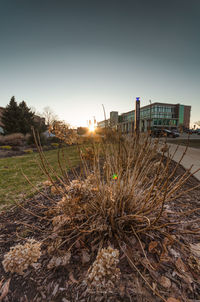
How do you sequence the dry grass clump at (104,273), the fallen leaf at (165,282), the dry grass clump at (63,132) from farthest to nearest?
the dry grass clump at (63,132)
the fallen leaf at (165,282)
the dry grass clump at (104,273)

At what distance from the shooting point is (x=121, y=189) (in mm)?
1422

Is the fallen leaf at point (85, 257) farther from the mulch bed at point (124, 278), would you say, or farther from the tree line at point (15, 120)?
the tree line at point (15, 120)

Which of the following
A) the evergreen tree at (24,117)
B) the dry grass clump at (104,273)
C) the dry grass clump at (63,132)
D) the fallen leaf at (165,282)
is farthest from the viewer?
the evergreen tree at (24,117)

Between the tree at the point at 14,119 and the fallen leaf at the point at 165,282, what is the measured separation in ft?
69.5

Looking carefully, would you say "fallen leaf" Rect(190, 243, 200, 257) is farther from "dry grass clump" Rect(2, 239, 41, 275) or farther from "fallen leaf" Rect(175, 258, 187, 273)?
"dry grass clump" Rect(2, 239, 41, 275)

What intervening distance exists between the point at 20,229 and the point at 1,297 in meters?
0.71

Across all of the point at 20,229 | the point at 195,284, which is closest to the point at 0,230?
the point at 20,229

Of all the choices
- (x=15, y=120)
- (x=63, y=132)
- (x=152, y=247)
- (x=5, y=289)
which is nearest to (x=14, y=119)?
(x=15, y=120)

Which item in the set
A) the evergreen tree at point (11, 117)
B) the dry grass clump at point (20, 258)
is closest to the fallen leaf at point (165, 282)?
the dry grass clump at point (20, 258)

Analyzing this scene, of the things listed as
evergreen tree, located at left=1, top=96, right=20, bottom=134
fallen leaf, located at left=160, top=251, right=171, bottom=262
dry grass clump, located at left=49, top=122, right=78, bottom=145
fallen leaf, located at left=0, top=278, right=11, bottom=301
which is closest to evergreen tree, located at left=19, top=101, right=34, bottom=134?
evergreen tree, located at left=1, top=96, right=20, bottom=134

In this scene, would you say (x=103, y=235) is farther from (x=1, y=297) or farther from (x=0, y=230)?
(x=0, y=230)

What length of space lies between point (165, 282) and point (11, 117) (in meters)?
24.2

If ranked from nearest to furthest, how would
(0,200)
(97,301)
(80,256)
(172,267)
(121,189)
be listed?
(97,301)
(172,267)
(80,256)
(121,189)
(0,200)

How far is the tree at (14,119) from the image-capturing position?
19500 millimetres
